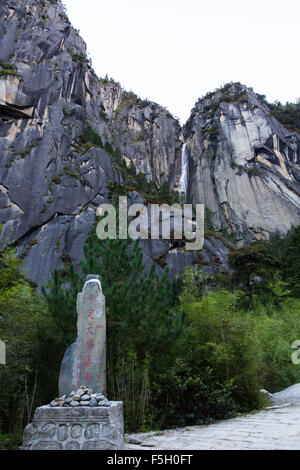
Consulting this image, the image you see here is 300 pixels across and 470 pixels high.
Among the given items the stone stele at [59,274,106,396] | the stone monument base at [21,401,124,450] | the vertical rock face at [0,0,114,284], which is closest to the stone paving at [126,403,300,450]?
the stone monument base at [21,401,124,450]

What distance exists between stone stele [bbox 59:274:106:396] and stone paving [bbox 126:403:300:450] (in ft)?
3.68

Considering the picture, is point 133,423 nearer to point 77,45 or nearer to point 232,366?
point 232,366

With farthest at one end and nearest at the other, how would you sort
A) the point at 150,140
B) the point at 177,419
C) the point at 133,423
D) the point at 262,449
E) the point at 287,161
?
the point at 150,140 → the point at 287,161 → the point at 177,419 → the point at 133,423 → the point at 262,449

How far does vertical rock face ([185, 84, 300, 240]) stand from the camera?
4488 centimetres

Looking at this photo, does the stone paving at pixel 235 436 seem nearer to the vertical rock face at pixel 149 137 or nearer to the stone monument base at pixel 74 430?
the stone monument base at pixel 74 430

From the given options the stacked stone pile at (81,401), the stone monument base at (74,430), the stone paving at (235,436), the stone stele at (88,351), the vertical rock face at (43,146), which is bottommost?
the stone paving at (235,436)

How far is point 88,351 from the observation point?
5594 mm

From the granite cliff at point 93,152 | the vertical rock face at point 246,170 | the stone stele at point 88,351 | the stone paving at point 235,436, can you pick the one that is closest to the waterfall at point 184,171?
the granite cliff at point 93,152

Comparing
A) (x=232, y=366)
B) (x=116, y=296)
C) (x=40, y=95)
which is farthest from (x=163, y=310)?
(x=40, y=95)

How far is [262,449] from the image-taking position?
416 cm

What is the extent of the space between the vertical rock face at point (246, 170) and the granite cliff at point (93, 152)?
0.46ft

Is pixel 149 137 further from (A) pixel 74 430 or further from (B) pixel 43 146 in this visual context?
(A) pixel 74 430

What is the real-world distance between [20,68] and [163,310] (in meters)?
34.2

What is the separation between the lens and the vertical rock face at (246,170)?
44.9m
